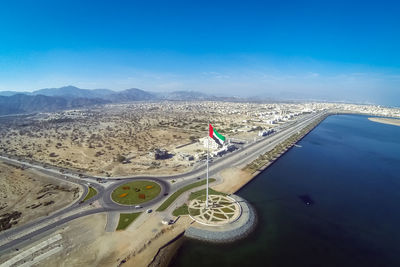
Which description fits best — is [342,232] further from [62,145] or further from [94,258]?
[62,145]

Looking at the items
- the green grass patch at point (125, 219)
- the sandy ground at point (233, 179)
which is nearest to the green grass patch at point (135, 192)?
the green grass patch at point (125, 219)

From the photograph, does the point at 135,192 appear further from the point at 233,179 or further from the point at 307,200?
the point at 307,200

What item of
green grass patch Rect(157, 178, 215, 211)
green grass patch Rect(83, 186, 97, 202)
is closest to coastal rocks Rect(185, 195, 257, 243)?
green grass patch Rect(157, 178, 215, 211)

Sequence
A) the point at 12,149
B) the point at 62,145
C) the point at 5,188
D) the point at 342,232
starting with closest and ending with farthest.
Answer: the point at 342,232 → the point at 5,188 → the point at 12,149 → the point at 62,145

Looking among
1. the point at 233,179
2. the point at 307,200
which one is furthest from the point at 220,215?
the point at 307,200

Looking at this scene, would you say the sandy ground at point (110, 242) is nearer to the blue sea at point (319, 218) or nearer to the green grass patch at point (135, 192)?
the blue sea at point (319, 218)

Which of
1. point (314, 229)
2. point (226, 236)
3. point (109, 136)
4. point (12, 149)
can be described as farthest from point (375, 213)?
point (12, 149)
